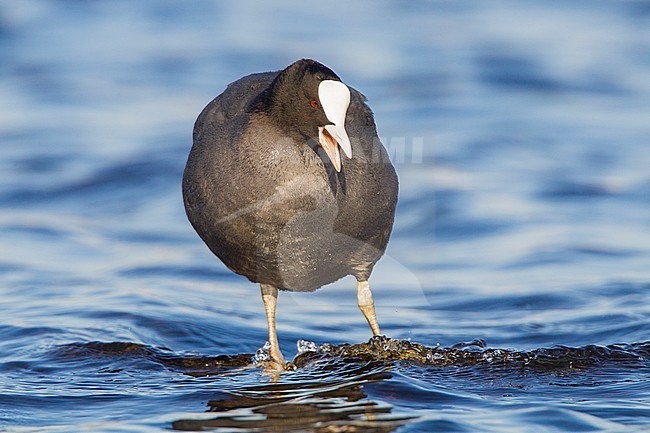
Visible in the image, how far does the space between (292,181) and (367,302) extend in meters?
1.19

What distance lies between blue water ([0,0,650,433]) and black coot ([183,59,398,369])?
1.62 ft

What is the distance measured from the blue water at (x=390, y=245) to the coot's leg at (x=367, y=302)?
0.26m

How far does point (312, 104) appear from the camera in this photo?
15.5 ft

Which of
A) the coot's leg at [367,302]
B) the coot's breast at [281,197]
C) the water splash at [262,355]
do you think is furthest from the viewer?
the coot's leg at [367,302]

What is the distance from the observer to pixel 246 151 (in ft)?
15.9

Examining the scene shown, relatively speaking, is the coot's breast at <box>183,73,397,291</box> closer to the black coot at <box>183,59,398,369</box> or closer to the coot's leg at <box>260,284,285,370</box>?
the black coot at <box>183,59,398,369</box>

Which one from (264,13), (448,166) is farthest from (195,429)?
(264,13)

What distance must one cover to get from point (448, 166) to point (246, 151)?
15.7 ft

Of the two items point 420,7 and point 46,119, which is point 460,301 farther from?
point 420,7

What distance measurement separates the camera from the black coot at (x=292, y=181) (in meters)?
4.75

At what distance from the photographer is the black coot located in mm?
4746

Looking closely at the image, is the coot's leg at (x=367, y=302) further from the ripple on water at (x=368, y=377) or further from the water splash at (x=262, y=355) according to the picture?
the water splash at (x=262, y=355)

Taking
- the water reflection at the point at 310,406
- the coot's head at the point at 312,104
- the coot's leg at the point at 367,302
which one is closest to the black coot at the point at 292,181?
the coot's head at the point at 312,104

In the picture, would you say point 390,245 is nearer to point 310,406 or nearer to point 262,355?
point 262,355
